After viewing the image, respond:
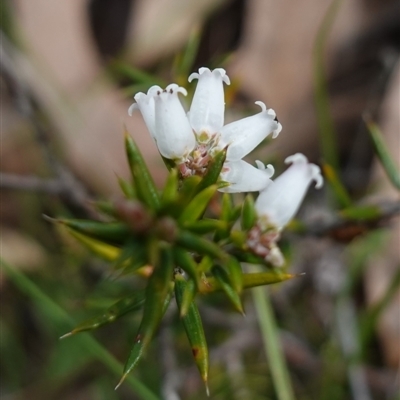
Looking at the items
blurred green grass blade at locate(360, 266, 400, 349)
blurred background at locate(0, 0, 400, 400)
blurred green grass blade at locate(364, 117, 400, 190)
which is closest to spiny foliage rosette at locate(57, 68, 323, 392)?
blurred green grass blade at locate(364, 117, 400, 190)

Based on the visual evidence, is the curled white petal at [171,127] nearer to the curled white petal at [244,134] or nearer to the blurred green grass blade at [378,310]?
the curled white petal at [244,134]

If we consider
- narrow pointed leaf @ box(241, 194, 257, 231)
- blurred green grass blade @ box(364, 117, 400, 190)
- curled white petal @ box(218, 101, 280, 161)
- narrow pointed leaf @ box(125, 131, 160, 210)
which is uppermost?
narrow pointed leaf @ box(125, 131, 160, 210)

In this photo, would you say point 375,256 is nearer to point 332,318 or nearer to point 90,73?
point 332,318

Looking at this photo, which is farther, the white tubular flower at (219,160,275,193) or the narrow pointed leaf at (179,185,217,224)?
the white tubular flower at (219,160,275,193)

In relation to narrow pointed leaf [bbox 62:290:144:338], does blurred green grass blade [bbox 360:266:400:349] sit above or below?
below

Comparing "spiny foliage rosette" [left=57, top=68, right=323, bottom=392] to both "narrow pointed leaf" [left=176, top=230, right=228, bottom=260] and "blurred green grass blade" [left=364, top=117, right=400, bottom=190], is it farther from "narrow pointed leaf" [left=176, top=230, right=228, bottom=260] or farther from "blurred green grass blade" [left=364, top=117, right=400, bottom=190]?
"blurred green grass blade" [left=364, top=117, right=400, bottom=190]

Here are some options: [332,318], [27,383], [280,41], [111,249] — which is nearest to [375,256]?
[332,318]

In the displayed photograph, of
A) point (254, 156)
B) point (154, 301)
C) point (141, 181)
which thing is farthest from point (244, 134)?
point (254, 156)
